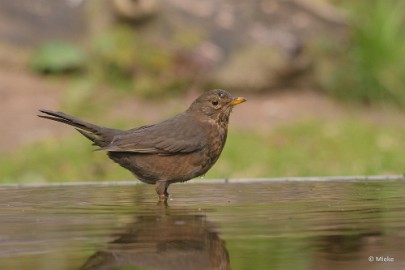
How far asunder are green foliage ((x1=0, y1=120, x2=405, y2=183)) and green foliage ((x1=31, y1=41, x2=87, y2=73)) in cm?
175

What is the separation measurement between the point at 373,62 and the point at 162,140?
7.73m

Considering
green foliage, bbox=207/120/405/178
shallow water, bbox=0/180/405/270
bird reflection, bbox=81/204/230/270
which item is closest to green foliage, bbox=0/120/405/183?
green foliage, bbox=207/120/405/178

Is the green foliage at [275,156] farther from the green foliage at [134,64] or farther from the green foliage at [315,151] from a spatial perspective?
the green foliage at [134,64]

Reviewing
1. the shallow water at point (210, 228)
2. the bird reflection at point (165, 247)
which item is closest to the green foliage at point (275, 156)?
the shallow water at point (210, 228)

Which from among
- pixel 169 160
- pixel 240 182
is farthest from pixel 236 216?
pixel 240 182

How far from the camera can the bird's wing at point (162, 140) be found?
230 inches

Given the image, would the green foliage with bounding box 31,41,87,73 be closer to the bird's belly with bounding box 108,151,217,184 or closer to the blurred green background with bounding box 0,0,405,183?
the blurred green background with bounding box 0,0,405,183

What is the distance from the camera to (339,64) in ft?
44.0

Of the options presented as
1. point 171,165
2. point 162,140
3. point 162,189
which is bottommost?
point 162,189

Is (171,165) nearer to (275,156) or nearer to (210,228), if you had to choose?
(210,228)

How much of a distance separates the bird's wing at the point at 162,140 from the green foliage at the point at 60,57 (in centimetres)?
717

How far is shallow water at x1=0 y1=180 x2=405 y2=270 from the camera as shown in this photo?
319cm

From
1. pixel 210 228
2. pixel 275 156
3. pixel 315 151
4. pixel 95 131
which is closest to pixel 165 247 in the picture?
pixel 210 228

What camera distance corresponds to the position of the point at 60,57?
13039 mm
